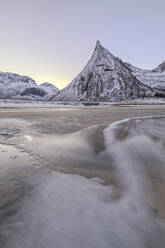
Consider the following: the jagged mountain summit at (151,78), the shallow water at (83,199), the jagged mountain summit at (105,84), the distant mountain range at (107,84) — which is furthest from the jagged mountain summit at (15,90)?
the shallow water at (83,199)

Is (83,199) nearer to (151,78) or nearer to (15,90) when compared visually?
(151,78)

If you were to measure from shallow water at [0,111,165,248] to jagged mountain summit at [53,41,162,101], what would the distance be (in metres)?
45.2

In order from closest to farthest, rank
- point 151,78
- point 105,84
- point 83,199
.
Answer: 1. point 83,199
2. point 105,84
3. point 151,78

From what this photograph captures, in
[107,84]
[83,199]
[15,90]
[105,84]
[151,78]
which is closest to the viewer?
[83,199]

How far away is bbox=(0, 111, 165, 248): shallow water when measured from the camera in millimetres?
671

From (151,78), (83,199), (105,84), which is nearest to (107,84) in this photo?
(105,84)

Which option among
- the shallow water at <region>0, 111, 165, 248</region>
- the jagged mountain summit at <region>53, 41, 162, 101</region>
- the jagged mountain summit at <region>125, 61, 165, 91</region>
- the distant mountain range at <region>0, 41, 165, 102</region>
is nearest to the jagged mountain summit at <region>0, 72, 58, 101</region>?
the distant mountain range at <region>0, 41, 165, 102</region>

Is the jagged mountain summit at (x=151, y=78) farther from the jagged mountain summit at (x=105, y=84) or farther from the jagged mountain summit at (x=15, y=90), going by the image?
the jagged mountain summit at (x=15, y=90)

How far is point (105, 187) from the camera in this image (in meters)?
1.09

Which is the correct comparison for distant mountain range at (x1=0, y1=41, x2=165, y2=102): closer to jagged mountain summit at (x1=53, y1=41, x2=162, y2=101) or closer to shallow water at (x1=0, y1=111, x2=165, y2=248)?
jagged mountain summit at (x1=53, y1=41, x2=162, y2=101)

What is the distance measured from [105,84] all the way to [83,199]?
170 feet

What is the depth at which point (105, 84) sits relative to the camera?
4900 centimetres

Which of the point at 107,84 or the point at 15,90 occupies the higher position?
the point at 15,90

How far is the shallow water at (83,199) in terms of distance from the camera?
0.67 m
